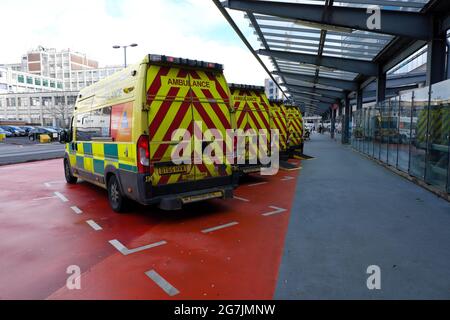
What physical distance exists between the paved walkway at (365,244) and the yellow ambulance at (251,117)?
176cm

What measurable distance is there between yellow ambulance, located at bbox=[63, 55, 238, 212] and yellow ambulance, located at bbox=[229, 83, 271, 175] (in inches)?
111

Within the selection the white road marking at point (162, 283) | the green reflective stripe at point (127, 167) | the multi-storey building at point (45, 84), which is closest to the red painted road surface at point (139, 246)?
the white road marking at point (162, 283)

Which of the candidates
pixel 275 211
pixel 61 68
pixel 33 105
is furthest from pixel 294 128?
pixel 61 68

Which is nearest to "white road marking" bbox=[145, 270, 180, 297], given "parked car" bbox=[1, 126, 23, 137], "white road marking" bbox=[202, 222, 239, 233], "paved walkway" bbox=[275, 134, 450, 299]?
"paved walkway" bbox=[275, 134, 450, 299]

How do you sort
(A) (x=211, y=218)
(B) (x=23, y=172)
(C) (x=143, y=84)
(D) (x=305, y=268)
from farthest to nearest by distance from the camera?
(B) (x=23, y=172)
(A) (x=211, y=218)
(C) (x=143, y=84)
(D) (x=305, y=268)

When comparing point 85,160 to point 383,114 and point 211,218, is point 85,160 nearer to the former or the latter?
point 211,218

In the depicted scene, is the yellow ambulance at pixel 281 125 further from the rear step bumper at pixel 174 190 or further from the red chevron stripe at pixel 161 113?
the red chevron stripe at pixel 161 113

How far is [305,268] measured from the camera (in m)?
3.80

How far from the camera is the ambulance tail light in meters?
5.13

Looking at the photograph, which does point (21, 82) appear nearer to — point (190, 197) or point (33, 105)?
point (33, 105)

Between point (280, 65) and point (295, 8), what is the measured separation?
10346mm

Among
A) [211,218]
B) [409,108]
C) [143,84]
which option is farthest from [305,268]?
[409,108]

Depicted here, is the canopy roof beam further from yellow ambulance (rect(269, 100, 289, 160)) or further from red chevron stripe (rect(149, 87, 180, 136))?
red chevron stripe (rect(149, 87, 180, 136))
